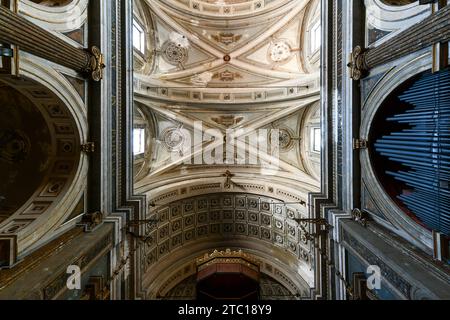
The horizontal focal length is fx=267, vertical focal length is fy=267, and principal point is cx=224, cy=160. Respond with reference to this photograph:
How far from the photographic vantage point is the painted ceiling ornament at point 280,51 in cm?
1441

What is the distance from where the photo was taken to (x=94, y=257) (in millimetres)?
6684

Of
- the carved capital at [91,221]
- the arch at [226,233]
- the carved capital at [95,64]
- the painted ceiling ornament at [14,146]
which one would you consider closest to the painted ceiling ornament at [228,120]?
the arch at [226,233]

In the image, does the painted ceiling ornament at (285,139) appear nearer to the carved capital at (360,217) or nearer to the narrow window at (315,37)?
the narrow window at (315,37)

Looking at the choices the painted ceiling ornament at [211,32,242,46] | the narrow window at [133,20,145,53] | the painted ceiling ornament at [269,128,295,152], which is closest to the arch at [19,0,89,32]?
the narrow window at [133,20,145,53]

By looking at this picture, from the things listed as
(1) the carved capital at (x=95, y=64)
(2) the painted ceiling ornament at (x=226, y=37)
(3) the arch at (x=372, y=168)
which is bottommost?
(3) the arch at (x=372, y=168)

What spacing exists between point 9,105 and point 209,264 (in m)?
7.39

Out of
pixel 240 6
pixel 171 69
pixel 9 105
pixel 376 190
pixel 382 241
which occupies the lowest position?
pixel 382 241

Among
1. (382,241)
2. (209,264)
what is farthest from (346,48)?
(209,264)

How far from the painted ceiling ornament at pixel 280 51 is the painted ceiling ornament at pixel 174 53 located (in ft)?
15.5

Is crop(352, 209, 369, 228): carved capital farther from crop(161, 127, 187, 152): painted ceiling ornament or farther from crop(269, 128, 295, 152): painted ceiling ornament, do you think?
crop(161, 127, 187, 152): painted ceiling ornament

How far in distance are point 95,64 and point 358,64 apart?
281 inches

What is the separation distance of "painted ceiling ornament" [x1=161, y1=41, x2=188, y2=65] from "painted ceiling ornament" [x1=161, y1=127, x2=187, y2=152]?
3639mm

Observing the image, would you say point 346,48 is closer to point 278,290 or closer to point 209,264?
point 209,264

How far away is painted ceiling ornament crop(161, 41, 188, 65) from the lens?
14062 millimetres
